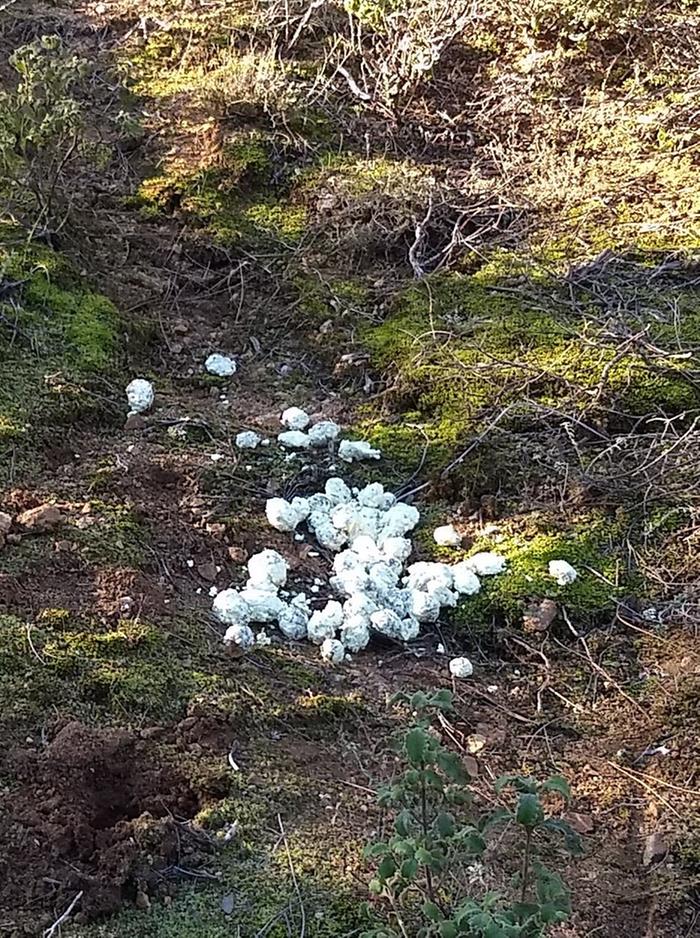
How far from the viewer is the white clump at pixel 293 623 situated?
2617mm

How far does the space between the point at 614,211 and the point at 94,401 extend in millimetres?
2502

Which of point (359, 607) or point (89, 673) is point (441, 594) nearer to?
point (359, 607)

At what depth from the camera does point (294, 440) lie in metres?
3.29

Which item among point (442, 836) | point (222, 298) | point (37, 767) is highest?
point (442, 836)

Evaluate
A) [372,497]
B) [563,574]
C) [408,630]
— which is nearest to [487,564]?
[563,574]

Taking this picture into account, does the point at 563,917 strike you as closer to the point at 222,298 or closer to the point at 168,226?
the point at 222,298

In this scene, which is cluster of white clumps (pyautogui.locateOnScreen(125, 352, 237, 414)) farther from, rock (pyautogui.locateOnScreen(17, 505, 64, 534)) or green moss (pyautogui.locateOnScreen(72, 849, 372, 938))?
green moss (pyautogui.locateOnScreen(72, 849, 372, 938))

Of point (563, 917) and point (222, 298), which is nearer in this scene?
point (563, 917)

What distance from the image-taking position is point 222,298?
4242 mm

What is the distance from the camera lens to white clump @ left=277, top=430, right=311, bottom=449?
3.29 meters

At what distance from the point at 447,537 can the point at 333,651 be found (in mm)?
599

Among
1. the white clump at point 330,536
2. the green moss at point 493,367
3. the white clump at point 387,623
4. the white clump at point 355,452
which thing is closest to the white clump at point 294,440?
the white clump at point 355,452

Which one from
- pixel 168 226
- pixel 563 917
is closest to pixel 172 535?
pixel 563 917

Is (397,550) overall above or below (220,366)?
above
